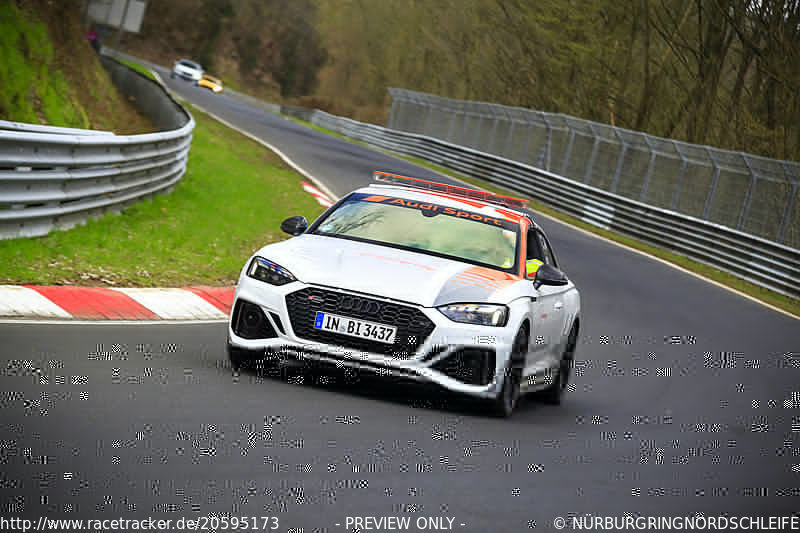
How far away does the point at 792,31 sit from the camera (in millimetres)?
34625

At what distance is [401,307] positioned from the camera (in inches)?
295

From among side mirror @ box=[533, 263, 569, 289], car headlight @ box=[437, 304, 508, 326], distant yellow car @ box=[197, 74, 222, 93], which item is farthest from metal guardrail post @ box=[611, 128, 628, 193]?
distant yellow car @ box=[197, 74, 222, 93]

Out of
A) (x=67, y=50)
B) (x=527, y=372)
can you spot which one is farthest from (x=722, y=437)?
(x=67, y=50)

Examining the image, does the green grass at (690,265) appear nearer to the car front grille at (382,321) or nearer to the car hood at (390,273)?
the car hood at (390,273)

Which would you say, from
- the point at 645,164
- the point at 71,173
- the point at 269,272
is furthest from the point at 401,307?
the point at 645,164

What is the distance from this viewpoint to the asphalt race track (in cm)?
491

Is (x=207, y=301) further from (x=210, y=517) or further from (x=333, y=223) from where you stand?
(x=210, y=517)

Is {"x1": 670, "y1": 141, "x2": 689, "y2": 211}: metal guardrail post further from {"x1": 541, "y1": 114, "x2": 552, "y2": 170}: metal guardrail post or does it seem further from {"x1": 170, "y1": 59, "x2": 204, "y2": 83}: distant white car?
{"x1": 170, "y1": 59, "x2": 204, "y2": 83}: distant white car

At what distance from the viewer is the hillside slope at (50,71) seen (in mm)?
20188

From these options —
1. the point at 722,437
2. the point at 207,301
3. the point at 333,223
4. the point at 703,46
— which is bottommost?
the point at 207,301

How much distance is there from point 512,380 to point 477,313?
2.14ft

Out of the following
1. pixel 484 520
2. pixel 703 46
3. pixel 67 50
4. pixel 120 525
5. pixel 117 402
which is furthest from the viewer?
pixel 703 46

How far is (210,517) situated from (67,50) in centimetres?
2107

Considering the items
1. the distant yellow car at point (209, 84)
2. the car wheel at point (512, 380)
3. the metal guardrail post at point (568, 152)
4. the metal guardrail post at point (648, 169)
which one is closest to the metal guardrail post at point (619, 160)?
the metal guardrail post at point (648, 169)
